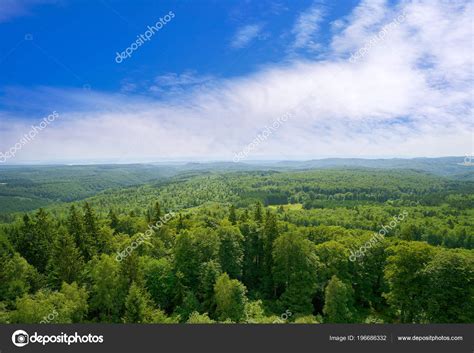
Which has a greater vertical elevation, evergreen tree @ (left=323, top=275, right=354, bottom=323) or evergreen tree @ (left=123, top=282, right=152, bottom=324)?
evergreen tree @ (left=123, top=282, right=152, bottom=324)

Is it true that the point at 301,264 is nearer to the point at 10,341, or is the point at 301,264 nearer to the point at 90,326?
the point at 90,326

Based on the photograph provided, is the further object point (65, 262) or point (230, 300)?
point (65, 262)

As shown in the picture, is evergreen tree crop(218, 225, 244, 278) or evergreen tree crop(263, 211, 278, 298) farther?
evergreen tree crop(263, 211, 278, 298)

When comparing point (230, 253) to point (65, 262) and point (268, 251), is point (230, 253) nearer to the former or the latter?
point (268, 251)

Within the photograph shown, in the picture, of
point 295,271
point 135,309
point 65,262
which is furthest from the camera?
point 295,271

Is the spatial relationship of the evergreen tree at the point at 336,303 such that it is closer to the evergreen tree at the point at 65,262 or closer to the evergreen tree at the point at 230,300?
the evergreen tree at the point at 230,300

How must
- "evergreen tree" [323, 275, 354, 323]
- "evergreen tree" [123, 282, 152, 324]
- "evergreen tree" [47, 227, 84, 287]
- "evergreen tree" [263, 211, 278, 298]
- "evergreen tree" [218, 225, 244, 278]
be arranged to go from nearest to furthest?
"evergreen tree" [123, 282, 152, 324]
"evergreen tree" [323, 275, 354, 323]
"evergreen tree" [47, 227, 84, 287]
"evergreen tree" [218, 225, 244, 278]
"evergreen tree" [263, 211, 278, 298]

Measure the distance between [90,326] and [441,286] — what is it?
24604 mm

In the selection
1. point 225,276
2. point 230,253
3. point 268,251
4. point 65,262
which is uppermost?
point 65,262

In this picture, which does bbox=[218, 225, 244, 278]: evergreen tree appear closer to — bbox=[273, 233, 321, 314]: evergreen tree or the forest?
the forest

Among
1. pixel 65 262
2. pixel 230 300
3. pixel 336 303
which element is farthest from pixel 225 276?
pixel 65 262

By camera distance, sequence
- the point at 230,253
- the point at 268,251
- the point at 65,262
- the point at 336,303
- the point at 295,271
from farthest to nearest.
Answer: the point at 268,251
the point at 230,253
the point at 295,271
the point at 65,262
the point at 336,303

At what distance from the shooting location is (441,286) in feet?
74.9

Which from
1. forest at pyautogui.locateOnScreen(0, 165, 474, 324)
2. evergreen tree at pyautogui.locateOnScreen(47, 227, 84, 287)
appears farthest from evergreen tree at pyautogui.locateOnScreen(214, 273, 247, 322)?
evergreen tree at pyautogui.locateOnScreen(47, 227, 84, 287)
